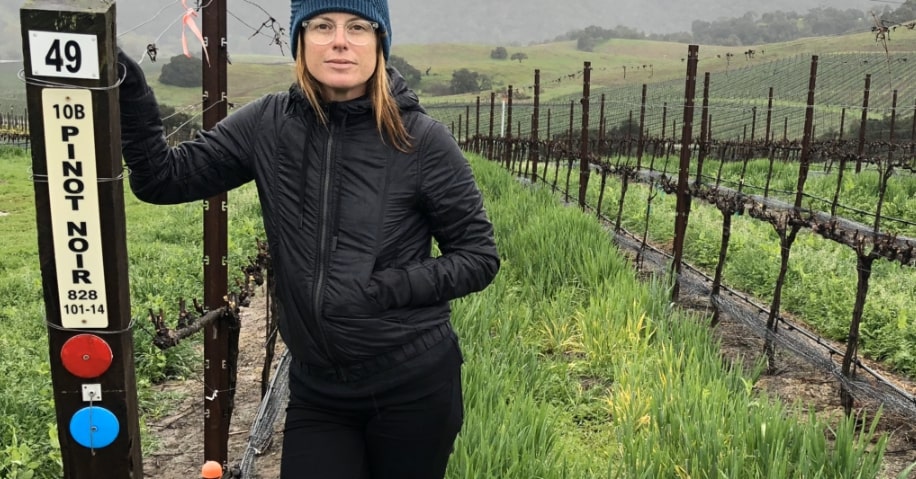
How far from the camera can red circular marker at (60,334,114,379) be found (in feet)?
4.49

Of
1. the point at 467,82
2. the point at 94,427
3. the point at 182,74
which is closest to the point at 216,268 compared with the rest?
the point at 94,427

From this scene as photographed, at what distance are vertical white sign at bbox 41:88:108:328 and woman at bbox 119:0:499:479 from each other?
0.16m

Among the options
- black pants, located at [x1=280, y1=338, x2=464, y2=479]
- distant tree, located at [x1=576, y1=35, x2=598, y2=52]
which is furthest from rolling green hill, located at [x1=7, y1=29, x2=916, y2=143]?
distant tree, located at [x1=576, y1=35, x2=598, y2=52]

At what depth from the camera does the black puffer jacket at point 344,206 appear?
1510 millimetres

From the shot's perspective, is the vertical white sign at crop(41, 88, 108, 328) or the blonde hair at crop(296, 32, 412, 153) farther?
the blonde hair at crop(296, 32, 412, 153)

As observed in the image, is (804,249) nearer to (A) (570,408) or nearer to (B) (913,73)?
(A) (570,408)

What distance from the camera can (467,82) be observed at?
7375cm

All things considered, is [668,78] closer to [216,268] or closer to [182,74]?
[182,74]

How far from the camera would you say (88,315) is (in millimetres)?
1360

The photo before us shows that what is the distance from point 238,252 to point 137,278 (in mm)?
1084

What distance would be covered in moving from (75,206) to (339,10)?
2.08ft

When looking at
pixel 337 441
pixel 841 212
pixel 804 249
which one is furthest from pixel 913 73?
pixel 337 441

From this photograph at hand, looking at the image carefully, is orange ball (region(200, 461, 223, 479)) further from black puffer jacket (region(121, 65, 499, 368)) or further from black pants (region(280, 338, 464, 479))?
black puffer jacket (region(121, 65, 499, 368))

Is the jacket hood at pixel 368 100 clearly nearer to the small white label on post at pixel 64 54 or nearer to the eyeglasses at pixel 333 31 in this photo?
the eyeglasses at pixel 333 31
